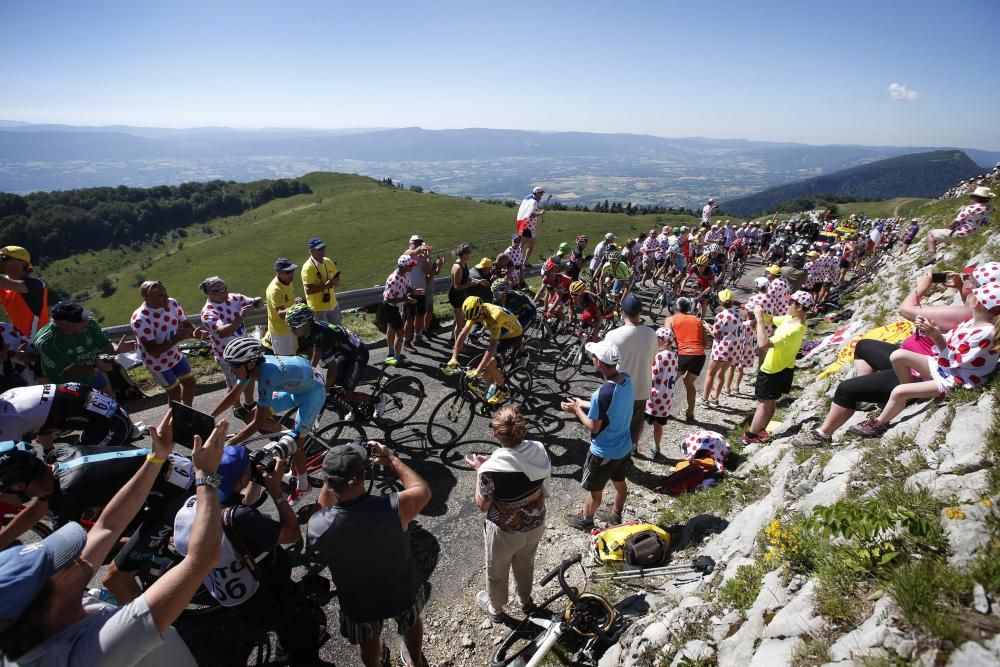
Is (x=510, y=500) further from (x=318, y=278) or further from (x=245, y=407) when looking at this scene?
(x=318, y=278)

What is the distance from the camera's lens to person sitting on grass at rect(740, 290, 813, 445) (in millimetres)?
6898

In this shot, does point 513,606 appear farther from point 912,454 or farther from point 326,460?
point 912,454

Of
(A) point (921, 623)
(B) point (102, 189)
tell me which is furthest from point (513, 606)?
(B) point (102, 189)

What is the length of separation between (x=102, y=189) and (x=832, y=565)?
6275 inches

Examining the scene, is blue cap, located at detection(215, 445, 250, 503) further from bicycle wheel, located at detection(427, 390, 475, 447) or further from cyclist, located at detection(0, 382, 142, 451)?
bicycle wheel, located at detection(427, 390, 475, 447)

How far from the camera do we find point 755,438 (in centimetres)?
749

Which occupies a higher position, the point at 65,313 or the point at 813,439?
the point at 65,313

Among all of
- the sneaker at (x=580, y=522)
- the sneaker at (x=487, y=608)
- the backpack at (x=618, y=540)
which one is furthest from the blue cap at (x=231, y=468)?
the sneaker at (x=580, y=522)

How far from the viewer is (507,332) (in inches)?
300

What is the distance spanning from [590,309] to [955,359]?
6627 mm

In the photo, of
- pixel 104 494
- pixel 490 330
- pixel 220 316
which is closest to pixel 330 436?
pixel 220 316

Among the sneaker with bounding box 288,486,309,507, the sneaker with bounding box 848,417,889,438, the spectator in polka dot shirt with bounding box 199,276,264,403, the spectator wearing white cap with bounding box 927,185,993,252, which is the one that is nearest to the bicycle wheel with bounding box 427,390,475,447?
the sneaker with bounding box 288,486,309,507

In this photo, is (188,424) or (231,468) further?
(231,468)

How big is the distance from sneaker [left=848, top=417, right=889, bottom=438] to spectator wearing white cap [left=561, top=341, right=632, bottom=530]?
7.51 ft
